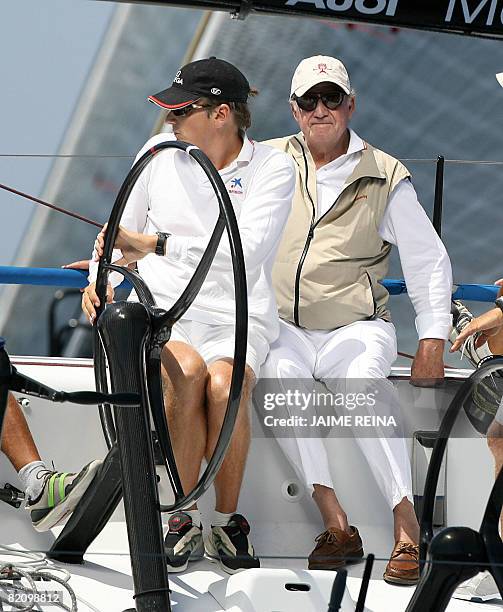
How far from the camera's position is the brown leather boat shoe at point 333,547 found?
1107 mm

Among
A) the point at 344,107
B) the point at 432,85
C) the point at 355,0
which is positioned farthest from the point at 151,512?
the point at 432,85

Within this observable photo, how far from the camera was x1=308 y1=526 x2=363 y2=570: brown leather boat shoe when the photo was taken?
1.11m

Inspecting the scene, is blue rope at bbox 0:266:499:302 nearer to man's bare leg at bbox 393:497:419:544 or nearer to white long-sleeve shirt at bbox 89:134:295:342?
white long-sleeve shirt at bbox 89:134:295:342

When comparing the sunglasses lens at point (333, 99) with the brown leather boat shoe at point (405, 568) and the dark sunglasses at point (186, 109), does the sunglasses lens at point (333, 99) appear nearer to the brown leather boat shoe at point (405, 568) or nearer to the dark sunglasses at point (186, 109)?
the dark sunglasses at point (186, 109)

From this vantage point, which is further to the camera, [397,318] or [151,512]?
[397,318]

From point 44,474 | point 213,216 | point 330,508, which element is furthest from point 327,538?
point 213,216

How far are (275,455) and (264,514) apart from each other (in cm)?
10

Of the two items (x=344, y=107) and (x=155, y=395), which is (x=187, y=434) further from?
(x=344, y=107)

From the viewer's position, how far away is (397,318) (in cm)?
334

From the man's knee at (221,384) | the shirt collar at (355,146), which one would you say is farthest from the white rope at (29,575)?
the shirt collar at (355,146)

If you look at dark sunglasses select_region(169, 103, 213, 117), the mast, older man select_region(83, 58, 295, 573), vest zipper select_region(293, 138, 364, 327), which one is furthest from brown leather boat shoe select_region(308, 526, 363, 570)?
dark sunglasses select_region(169, 103, 213, 117)

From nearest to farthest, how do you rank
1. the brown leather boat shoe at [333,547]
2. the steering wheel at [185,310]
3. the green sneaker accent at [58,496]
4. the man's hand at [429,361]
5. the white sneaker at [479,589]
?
1. the white sneaker at [479,589]
2. the brown leather boat shoe at [333,547]
3. the steering wheel at [185,310]
4. the green sneaker accent at [58,496]
5. the man's hand at [429,361]

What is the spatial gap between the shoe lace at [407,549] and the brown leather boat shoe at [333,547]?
46mm

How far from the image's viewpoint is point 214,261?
1484 mm
